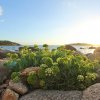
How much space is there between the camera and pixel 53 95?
27.2ft

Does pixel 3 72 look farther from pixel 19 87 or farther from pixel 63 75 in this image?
pixel 63 75

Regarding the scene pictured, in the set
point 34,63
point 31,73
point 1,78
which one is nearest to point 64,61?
point 31,73

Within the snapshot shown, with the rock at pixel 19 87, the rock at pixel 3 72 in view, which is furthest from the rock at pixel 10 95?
the rock at pixel 3 72

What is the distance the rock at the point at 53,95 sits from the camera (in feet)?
26.7

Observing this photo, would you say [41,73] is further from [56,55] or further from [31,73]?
[56,55]

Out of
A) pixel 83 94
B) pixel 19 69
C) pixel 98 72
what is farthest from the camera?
pixel 19 69

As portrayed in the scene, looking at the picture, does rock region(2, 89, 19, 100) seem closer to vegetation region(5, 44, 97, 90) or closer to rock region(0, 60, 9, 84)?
vegetation region(5, 44, 97, 90)

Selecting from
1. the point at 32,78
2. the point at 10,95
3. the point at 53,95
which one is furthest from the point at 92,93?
the point at 10,95

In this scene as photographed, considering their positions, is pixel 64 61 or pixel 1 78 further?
pixel 1 78

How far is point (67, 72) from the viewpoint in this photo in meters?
8.87

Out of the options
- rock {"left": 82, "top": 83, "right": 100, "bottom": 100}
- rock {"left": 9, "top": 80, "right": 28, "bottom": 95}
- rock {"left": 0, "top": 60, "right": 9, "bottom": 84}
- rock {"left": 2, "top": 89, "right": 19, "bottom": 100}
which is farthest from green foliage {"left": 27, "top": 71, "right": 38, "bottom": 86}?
rock {"left": 0, "top": 60, "right": 9, "bottom": 84}

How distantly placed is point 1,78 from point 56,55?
206 cm

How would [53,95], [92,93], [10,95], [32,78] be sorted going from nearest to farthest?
[92,93], [53,95], [10,95], [32,78]

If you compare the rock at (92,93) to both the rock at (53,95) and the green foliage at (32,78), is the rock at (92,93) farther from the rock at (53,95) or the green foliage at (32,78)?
the green foliage at (32,78)
